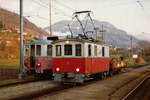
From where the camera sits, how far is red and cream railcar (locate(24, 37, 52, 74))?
17594 mm

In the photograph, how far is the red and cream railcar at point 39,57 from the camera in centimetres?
1759

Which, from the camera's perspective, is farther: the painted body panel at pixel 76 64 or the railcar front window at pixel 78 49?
the railcar front window at pixel 78 49

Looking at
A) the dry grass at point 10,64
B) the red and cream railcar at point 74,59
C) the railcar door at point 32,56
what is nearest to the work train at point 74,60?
the red and cream railcar at point 74,59

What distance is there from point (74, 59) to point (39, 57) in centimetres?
457

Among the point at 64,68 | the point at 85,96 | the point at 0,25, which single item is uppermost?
the point at 0,25

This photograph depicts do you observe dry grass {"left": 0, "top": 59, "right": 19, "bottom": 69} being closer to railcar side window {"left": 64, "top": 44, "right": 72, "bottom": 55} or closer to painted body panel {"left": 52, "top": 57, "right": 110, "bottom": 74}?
painted body panel {"left": 52, "top": 57, "right": 110, "bottom": 74}

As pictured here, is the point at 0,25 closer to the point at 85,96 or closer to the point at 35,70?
the point at 35,70

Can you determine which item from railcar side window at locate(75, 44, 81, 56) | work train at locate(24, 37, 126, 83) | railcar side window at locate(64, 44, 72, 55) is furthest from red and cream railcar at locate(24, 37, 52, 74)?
railcar side window at locate(75, 44, 81, 56)

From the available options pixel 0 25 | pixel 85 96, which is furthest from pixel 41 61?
pixel 0 25

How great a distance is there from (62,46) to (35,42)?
13.8 ft

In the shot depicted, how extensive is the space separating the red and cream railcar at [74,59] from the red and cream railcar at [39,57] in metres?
2.66

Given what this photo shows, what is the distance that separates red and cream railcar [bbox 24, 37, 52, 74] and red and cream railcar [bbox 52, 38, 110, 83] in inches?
105

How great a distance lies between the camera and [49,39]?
18906 mm

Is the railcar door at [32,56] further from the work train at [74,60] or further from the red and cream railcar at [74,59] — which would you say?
the red and cream railcar at [74,59]
